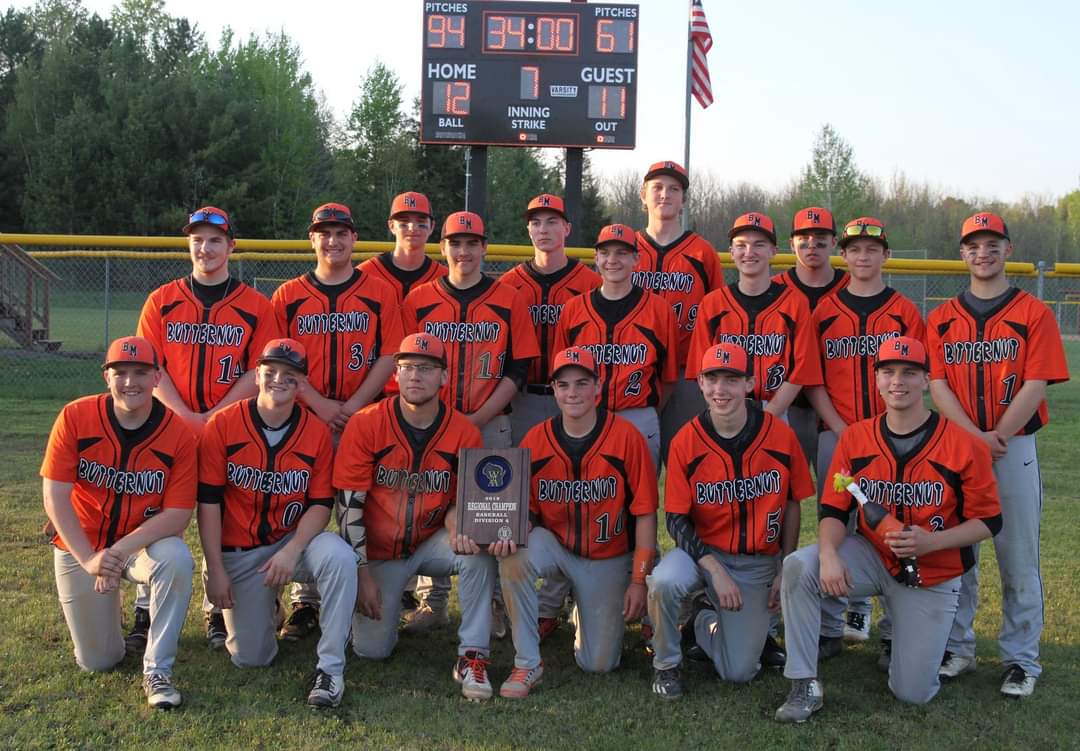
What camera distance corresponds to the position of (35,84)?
35750 mm

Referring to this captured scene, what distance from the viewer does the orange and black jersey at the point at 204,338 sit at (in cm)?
449

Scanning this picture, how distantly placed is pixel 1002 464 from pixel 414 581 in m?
2.84

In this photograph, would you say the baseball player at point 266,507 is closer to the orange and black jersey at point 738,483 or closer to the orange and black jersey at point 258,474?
the orange and black jersey at point 258,474

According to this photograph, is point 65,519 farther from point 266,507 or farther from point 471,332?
point 471,332

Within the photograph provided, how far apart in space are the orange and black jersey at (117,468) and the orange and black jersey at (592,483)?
141cm

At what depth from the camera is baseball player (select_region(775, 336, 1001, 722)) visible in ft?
12.6

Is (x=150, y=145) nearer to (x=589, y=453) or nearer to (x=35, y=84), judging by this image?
(x=35, y=84)

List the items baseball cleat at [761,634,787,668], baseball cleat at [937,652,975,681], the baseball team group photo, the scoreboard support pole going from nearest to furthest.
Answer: the baseball team group photo → baseball cleat at [937,652,975,681] → baseball cleat at [761,634,787,668] → the scoreboard support pole

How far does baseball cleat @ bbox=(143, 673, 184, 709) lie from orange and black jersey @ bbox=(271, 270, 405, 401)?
1472 mm

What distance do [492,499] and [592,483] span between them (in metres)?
0.45

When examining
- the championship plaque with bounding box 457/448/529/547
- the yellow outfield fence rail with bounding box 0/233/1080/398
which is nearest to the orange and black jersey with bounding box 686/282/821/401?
the championship plaque with bounding box 457/448/529/547

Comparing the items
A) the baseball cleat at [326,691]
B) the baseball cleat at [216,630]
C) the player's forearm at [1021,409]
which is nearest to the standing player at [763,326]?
the player's forearm at [1021,409]

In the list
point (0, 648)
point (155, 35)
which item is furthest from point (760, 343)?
point (155, 35)

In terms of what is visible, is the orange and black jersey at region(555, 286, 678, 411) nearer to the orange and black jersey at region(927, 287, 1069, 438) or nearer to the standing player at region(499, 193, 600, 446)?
the standing player at region(499, 193, 600, 446)
